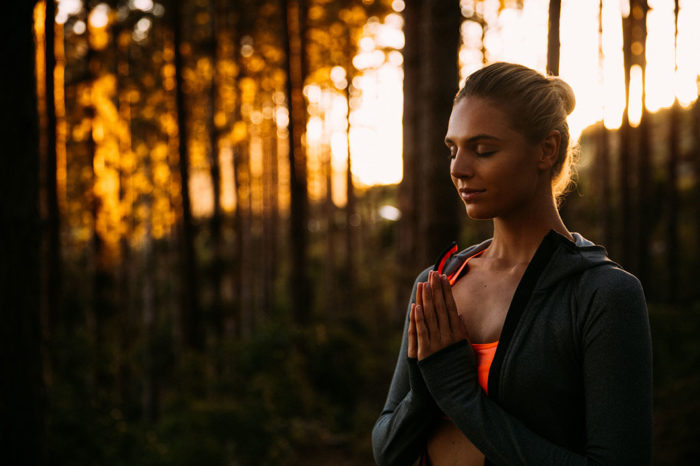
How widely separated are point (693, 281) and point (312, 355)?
56.9 ft

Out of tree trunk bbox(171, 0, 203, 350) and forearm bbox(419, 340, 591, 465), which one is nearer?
forearm bbox(419, 340, 591, 465)

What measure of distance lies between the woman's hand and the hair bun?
2.39ft

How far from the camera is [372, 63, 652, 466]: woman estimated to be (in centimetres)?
154

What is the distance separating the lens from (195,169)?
961 inches

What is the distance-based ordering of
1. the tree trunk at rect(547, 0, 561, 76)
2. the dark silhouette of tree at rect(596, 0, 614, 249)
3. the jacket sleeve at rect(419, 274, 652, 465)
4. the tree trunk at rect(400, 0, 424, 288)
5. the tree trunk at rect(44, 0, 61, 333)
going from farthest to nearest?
the dark silhouette of tree at rect(596, 0, 614, 249) < the tree trunk at rect(400, 0, 424, 288) < the tree trunk at rect(44, 0, 61, 333) < the tree trunk at rect(547, 0, 561, 76) < the jacket sleeve at rect(419, 274, 652, 465)

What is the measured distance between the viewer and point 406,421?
6.26 ft

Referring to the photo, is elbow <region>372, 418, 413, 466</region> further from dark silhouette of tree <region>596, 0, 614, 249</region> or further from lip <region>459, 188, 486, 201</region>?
dark silhouette of tree <region>596, 0, 614, 249</region>

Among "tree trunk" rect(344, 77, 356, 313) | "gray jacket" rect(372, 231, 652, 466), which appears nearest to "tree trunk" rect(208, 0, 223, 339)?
"tree trunk" rect(344, 77, 356, 313)

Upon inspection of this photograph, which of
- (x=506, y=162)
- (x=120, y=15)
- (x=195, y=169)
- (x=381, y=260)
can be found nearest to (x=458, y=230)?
(x=506, y=162)

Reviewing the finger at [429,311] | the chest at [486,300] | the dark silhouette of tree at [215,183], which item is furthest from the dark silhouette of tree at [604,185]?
the finger at [429,311]

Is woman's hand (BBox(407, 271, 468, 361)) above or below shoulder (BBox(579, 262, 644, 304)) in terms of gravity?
below

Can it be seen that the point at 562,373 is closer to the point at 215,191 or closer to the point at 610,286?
the point at 610,286

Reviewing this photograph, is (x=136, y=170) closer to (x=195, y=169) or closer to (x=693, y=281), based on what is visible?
(x=195, y=169)

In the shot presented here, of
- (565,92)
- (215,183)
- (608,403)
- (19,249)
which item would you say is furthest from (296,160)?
(608,403)
